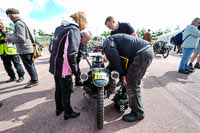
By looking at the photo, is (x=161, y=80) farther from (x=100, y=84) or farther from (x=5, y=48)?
(x=5, y=48)

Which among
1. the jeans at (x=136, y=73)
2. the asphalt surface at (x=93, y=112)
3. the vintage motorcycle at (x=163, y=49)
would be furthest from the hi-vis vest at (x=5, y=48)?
the vintage motorcycle at (x=163, y=49)

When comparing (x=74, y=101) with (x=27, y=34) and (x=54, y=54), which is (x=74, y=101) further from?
(x=27, y=34)

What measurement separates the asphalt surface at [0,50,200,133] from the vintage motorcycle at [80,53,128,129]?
0.25m

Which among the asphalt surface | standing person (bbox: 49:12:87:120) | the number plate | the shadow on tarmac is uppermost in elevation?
standing person (bbox: 49:12:87:120)

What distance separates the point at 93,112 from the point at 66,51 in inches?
54.3

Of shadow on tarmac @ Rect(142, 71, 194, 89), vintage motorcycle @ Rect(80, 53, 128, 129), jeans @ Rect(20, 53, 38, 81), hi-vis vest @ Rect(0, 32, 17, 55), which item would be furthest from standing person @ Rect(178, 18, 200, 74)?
hi-vis vest @ Rect(0, 32, 17, 55)

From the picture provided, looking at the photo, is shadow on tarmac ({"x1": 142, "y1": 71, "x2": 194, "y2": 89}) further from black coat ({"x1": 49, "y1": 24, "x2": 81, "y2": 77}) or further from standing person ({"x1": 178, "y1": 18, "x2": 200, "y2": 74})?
black coat ({"x1": 49, "y1": 24, "x2": 81, "y2": 77})

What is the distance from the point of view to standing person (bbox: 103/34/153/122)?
8.71 feet

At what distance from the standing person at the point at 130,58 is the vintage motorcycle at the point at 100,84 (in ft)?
0.66

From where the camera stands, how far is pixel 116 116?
3.21m

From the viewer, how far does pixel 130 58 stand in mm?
2832

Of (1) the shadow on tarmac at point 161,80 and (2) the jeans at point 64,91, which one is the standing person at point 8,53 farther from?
(1) the shadow on tarmac at point 161,80

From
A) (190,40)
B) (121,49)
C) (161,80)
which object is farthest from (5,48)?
(190,40)

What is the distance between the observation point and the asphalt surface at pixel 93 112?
279 centimetres
